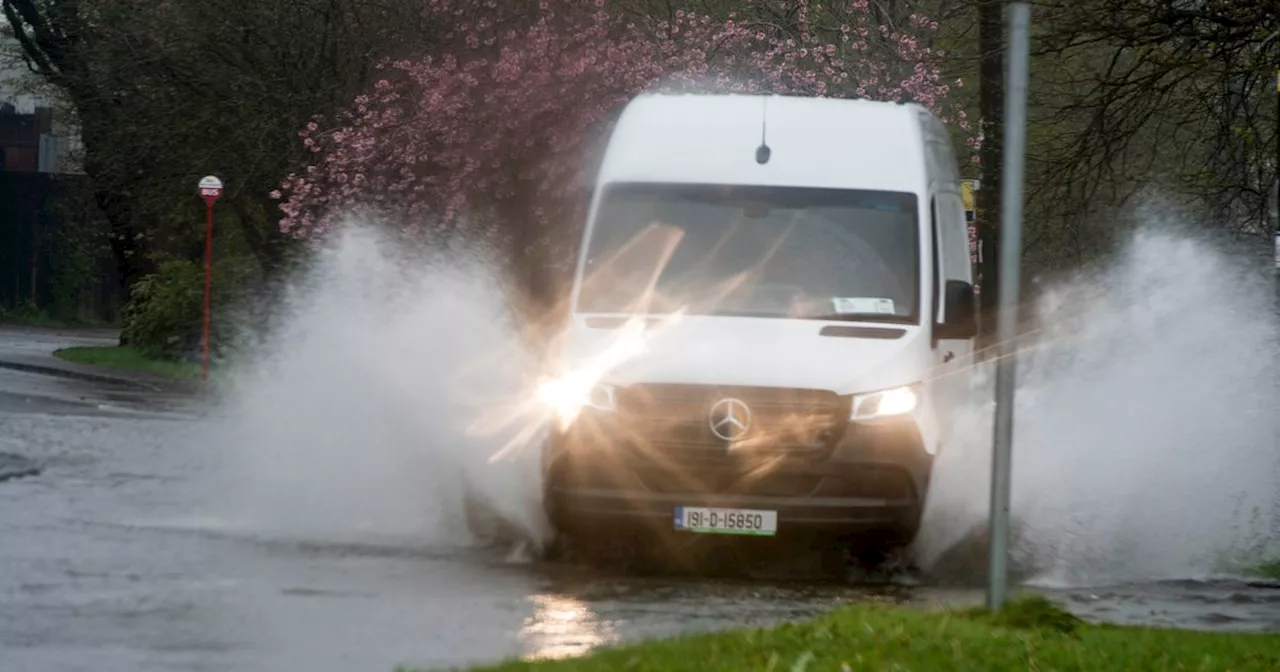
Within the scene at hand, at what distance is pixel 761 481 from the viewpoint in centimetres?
1188

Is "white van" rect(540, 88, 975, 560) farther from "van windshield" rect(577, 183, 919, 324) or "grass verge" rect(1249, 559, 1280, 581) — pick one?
"grass verge" rect(1249, 559, 1280, 581)

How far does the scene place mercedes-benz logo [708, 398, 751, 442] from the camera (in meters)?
11.9

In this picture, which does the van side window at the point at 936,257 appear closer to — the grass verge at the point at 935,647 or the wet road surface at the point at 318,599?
the wet road surface at the point at 318,599

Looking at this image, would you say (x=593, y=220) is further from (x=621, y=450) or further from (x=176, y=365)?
(x=176, y=365)

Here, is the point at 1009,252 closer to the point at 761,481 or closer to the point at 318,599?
the point at 761,481

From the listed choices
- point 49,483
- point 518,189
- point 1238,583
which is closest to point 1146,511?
point 1238,583

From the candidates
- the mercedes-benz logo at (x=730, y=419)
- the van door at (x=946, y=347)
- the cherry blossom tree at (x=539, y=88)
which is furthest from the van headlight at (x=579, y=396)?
the cherry blossom tree at (x=539, y=88)

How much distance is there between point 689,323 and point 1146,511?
3.74 meters

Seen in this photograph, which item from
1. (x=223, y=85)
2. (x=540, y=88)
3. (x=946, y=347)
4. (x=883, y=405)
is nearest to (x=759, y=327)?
(x=883, y=405)

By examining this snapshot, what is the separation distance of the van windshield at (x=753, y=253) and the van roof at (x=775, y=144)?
8 cm

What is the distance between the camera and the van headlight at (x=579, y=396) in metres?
12.1

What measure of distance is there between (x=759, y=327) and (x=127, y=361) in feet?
93.5

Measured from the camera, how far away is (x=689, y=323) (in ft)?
40.9

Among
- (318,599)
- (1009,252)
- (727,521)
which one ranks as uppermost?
(1009,252)
